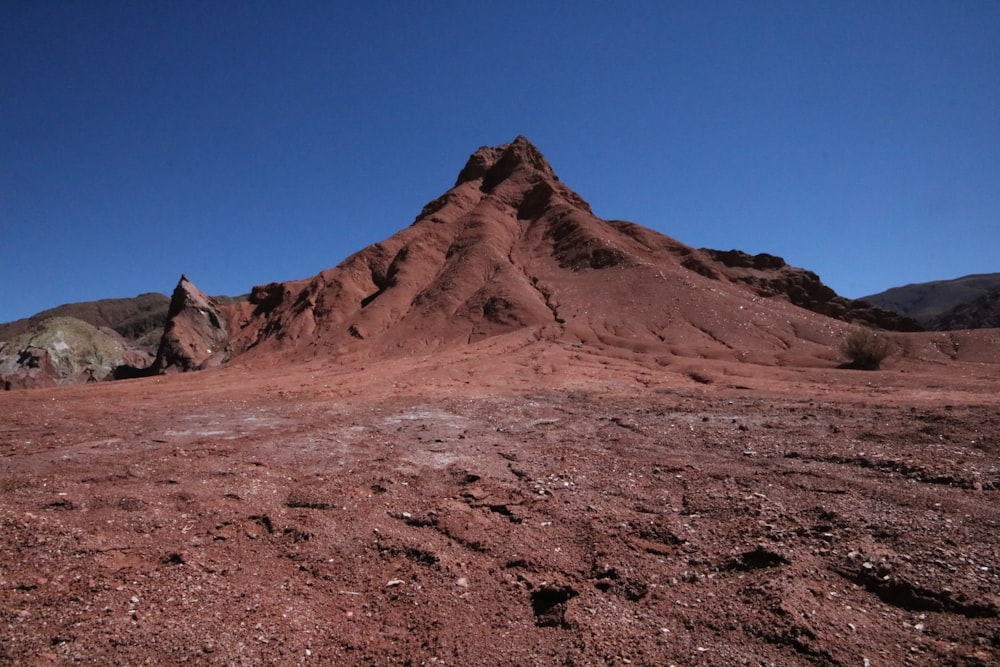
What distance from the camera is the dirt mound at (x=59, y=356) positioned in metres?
26.2

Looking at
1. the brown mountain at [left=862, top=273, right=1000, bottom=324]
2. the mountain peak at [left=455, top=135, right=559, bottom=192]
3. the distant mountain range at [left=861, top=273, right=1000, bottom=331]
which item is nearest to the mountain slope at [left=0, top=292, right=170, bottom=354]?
the mountain peak at [left=455, top=135, right=559, bottom=192]

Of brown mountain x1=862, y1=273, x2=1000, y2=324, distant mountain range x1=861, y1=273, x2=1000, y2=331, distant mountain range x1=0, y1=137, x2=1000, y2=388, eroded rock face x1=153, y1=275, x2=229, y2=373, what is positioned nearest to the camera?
distant mountain range x1=0, y1=137, x2=1000, y2=388

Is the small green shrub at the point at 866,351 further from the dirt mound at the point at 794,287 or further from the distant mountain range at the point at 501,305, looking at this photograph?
the dirt mound at the point at 794,287

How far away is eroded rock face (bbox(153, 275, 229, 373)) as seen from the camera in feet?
102

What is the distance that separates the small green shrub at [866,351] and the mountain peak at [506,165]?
32812 millimetres

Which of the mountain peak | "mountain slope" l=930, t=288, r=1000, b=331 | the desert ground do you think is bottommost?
the desert ground

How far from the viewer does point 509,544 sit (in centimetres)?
502

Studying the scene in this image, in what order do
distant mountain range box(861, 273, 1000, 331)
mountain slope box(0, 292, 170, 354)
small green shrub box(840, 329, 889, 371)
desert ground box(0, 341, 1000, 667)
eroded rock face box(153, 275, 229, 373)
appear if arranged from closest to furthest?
1. desert ground box(0, 341, 1000, 667)
2. small green shrub box(840, 329, 889, 371)
3. eroded rock face box(153, 275, 229, 373)
4. mountain slope box(0, 292, 170, 354)
5. distant mountain range box(861, 273, 1000, 331)

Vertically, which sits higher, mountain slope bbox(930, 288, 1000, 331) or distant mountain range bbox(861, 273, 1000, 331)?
distant mountain range bbox(861, 273, 1000, 331)

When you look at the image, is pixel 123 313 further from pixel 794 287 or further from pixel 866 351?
pixel 866 351

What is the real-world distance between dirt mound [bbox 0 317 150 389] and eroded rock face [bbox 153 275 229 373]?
2.97 meters

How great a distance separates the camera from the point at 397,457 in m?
8.21

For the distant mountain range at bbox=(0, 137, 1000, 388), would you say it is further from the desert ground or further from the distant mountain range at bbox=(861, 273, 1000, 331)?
the distant mountain range at bbox=(861, 273, 1000, 331)

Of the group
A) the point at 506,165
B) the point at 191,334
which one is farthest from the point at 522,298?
the point at 506,165
